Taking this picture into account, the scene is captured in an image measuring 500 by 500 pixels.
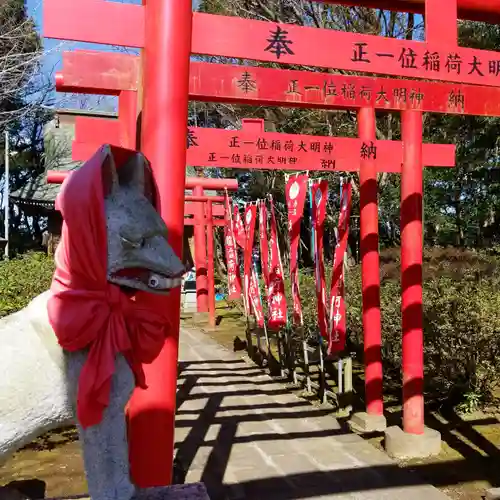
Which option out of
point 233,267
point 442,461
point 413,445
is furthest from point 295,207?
point 233,267

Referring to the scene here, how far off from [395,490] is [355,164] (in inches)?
116

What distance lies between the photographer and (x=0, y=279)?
6098mm

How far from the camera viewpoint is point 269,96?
3469 millimetres

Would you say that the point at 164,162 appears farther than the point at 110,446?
Yes

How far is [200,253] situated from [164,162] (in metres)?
13.1

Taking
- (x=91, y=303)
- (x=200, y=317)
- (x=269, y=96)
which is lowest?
(x=200, y=317)

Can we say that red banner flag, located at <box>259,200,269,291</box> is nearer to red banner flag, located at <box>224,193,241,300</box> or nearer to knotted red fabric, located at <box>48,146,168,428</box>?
red banner flag, located at <box>224,193,241,300</box>

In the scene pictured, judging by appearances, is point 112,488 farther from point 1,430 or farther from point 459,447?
point 459,447

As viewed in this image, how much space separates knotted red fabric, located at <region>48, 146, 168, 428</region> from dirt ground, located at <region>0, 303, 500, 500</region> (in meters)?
2.59

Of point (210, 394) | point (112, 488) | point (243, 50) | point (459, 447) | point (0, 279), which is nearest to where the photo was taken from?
point (112, 488)

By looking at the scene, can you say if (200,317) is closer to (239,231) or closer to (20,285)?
(239,231)

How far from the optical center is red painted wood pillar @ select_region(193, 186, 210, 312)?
15336 mm

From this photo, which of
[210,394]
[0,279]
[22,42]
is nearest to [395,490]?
[210,394]

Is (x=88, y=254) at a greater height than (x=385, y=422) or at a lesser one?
greater
